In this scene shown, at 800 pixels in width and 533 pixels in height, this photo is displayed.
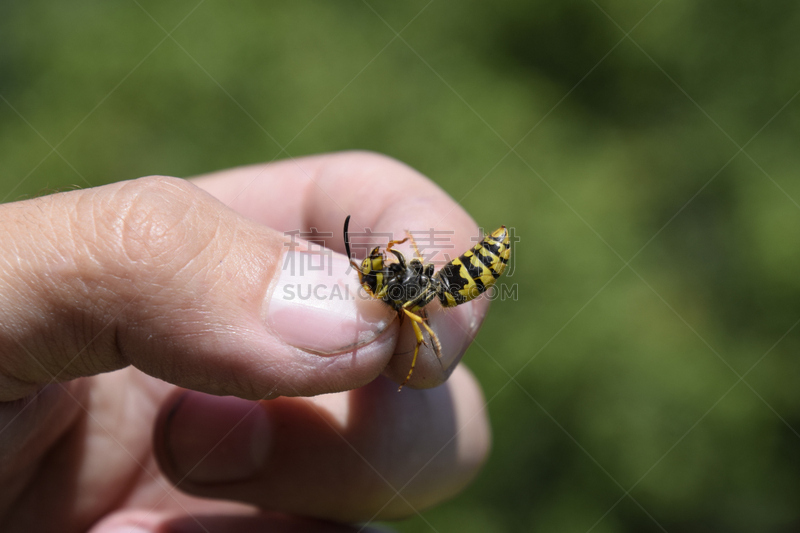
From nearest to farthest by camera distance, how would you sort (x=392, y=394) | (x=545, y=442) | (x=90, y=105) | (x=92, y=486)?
1. (x=92, y=486)
2. (x=392, y=394)
3. (x=545, y=442)
4. (x=90, y=105)

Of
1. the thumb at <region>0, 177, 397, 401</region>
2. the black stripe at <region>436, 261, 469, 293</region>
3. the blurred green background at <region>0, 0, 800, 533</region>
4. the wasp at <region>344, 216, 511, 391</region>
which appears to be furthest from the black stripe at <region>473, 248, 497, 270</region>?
the blurred green background at <region>0, 0, 800, 533</region>

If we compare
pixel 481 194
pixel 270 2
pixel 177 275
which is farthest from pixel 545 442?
pixel 270 2

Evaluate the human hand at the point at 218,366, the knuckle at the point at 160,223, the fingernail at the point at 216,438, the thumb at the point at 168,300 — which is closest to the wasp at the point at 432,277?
the human hand at the point at 218,366

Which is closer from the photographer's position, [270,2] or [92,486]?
[92,486]

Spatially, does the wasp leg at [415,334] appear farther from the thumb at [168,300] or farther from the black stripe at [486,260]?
the black stripe at [486,260]

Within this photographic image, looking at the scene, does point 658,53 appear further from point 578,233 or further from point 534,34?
point 578,233

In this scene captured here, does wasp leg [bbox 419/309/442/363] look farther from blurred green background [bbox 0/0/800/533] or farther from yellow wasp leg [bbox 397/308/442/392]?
blurred green background [bbox 0/0/800/533]
